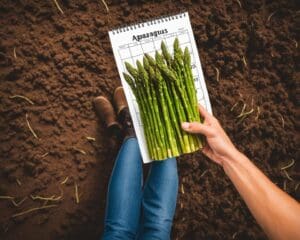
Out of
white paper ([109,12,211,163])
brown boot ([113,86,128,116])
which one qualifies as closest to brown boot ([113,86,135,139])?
brown boot ([113,86,128,116])

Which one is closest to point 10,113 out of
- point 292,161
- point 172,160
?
point 172,160

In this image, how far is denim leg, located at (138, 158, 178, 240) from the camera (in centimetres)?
212

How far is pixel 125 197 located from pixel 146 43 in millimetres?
1044

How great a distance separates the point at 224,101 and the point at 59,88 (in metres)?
1.25

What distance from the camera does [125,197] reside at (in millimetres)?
2139

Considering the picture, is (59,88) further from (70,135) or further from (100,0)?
(100,0)

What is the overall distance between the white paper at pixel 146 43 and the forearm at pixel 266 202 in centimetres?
57

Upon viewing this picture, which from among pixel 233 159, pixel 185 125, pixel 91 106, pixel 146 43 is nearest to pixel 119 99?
pixel 91 106

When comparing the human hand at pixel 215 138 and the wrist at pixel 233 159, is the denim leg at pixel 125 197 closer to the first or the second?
the human hand at pixel 215 138

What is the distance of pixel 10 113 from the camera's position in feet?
7.64

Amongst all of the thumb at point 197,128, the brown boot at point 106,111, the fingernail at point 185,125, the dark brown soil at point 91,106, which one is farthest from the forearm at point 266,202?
the brown boot at point 106,111

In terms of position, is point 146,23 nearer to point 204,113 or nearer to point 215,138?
point 204,113

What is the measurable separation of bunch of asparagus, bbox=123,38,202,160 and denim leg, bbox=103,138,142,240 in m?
0.29

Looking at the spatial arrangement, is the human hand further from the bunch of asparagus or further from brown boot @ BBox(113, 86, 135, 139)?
brown boot @ BBox(113, 86, 135, 139)
